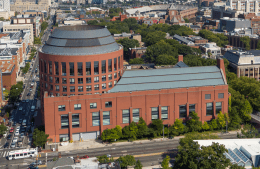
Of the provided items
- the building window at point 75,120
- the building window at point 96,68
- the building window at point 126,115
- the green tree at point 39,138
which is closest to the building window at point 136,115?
the building window at point 126,115

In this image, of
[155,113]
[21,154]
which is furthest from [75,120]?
[155,113]

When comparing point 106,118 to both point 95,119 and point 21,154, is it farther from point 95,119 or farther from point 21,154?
point 21,154

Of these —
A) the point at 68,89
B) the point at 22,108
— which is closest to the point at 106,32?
the point at 68,89

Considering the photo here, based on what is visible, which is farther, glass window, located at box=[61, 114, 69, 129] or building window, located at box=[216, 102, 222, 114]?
building window, located at box=[216, 102, 222, 114]

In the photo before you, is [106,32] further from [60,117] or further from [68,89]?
[60,117]

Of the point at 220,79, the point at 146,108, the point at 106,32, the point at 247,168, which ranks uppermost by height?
the point at 106,32

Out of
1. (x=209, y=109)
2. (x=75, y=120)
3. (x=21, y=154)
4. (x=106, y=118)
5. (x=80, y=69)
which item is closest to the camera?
(x=21, y=154)

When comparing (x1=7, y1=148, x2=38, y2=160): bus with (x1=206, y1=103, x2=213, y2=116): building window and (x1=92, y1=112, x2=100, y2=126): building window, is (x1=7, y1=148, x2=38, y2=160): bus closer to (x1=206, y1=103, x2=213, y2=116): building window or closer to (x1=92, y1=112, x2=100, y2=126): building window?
(x1=92, y1=112, x2=100, y2=126): building window

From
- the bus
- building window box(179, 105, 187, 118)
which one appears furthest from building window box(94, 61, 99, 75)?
the bus
